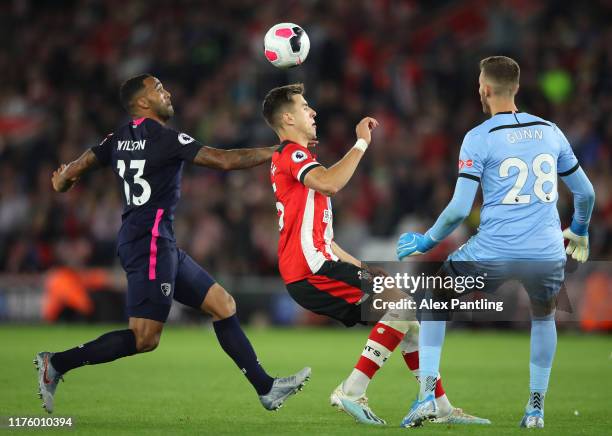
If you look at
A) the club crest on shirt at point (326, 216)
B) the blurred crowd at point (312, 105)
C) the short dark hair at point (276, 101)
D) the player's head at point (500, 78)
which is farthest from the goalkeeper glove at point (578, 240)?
the blurred crowd at point (312, 105)

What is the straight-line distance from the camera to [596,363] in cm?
1199

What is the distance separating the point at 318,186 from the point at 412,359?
1.48 meters

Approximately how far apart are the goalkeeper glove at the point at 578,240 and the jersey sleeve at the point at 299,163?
5.94 ft

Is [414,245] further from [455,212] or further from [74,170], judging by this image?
[74,170]

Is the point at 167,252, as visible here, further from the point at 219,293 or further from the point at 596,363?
the point at 596,363

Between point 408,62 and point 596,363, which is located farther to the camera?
point 408,62

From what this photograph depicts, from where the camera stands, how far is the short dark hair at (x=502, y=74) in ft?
23.4

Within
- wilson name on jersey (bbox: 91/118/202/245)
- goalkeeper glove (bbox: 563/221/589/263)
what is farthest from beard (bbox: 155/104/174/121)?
goalkeeper glove (bbox: 563/221/589/263)

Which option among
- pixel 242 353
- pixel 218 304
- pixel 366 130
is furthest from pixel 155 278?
pixel 366 130

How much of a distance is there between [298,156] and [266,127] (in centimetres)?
1189

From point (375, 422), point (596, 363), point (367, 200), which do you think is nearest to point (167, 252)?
point (375, 422)

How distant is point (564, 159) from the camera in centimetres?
721

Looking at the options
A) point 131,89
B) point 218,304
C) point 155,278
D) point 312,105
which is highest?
point 312,105

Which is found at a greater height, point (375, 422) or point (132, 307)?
point (132, 307)
